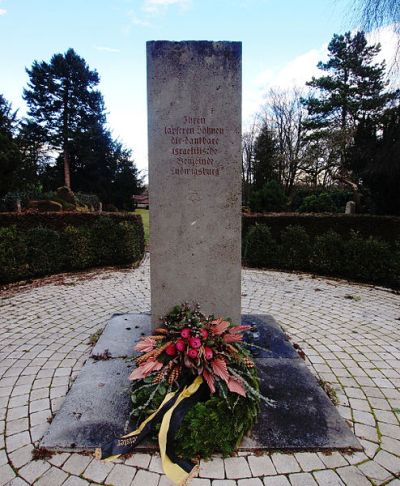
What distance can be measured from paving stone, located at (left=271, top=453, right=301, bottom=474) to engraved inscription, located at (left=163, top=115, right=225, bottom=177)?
234 cm

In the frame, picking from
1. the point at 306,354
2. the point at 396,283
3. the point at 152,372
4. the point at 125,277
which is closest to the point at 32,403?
the point at 152,372

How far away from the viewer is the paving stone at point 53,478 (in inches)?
81.5

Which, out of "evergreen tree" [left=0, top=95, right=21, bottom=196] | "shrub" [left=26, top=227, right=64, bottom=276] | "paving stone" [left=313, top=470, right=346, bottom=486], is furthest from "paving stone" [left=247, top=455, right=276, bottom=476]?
"evergreen tree" [left=0, top=95, right=21, bottom=196]

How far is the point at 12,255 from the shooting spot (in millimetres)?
6918

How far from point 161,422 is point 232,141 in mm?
2451

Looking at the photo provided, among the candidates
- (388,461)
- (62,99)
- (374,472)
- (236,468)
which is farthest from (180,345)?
(62,99)

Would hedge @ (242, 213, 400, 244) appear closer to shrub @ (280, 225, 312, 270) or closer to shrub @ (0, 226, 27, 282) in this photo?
shrub @ (280, 225, 312, 270)

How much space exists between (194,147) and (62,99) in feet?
99.2

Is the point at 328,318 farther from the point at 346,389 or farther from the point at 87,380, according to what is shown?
the point at 87,380

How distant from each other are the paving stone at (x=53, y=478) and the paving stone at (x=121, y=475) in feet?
0.98

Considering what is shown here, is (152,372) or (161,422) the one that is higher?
(152,372)

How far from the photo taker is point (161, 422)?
7.70 ft

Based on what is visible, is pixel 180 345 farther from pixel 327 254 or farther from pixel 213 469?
pixel 327 254

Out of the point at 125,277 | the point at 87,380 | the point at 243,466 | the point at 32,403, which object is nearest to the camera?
the point at 243,466
